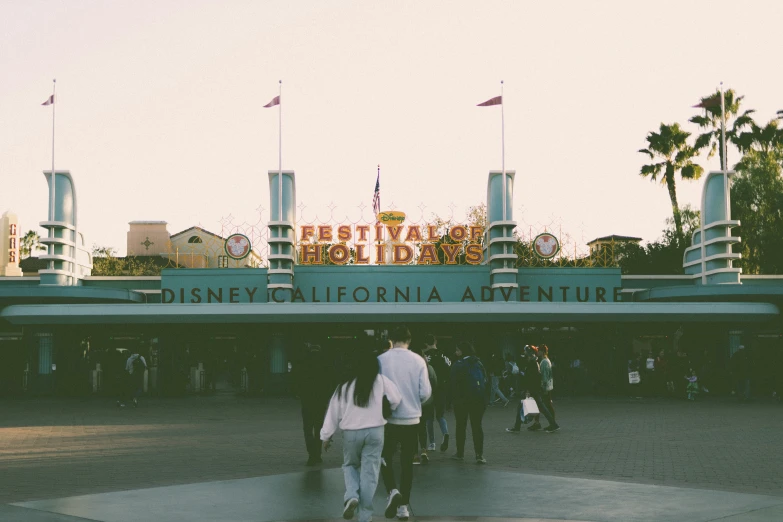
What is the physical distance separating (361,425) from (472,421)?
499cm

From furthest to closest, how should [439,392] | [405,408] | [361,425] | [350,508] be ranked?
[439,392] < [405,408] < [361,425] < [350,508]

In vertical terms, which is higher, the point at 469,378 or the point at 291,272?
the point at 291,272

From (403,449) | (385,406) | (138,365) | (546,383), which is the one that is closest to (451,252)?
(138,365)

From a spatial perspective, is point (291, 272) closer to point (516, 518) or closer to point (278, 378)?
point (278, 378)

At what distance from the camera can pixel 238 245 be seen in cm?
3531

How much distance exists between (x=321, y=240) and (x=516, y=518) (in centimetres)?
2636

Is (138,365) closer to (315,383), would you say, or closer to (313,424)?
(315,383)

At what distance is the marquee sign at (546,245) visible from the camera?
35.6 m

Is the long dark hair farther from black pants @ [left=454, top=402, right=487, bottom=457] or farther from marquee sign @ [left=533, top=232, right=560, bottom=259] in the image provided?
marquee sign @ [left=533, top=232, right=560, bottom=259]

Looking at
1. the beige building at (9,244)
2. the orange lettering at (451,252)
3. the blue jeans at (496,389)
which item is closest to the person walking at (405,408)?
the blue jeans at (496,389)

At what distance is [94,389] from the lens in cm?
3228

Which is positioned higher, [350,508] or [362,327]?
[362,327]

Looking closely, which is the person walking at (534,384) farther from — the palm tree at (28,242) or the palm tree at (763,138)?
the palm tree at (28,242)

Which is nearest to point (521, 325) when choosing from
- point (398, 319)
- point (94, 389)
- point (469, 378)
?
point (398, 319)
